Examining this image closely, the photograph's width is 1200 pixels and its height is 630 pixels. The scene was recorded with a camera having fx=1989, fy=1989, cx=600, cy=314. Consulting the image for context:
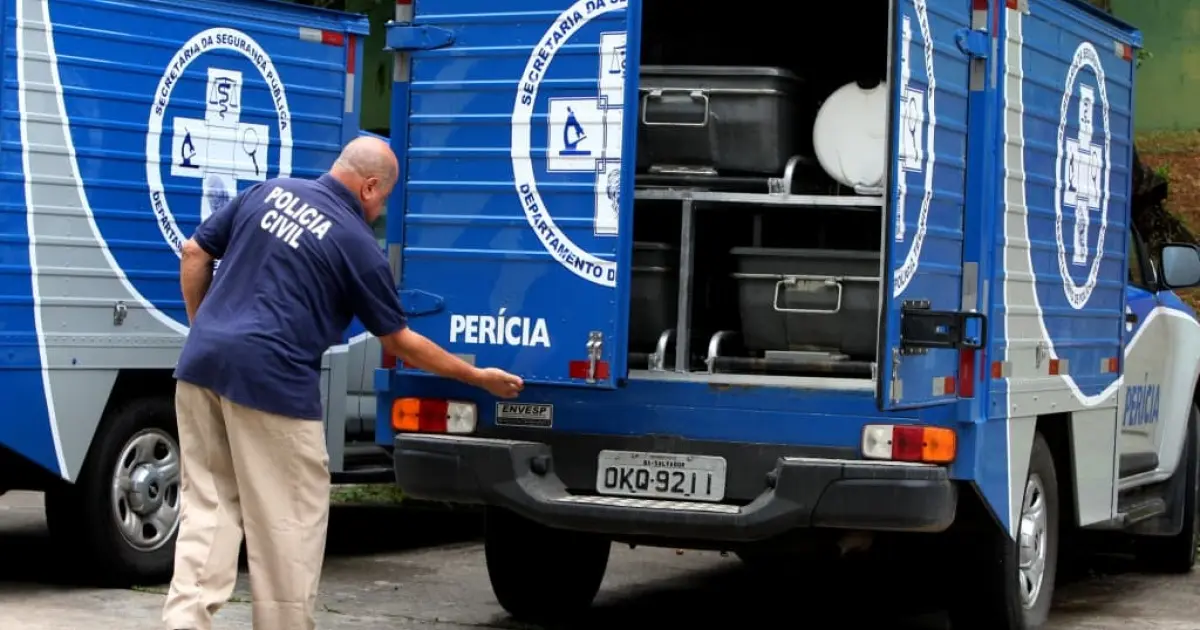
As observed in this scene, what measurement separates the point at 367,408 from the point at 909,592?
115 inches

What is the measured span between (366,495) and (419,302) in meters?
5.81

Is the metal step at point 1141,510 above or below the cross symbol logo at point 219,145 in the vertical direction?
below

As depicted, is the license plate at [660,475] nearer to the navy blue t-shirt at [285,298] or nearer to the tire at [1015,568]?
the tire at [1015,568]

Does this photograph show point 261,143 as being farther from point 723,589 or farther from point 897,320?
point 897,320

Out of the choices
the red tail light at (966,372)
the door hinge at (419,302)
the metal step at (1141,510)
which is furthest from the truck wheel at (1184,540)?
the door hinge at (419,302)

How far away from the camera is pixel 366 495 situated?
13305 mm

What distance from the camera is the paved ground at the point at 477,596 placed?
8375mm

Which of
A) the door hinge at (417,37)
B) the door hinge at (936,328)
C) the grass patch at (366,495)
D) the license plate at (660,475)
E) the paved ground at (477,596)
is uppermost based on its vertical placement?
the door hinge at (417,37)

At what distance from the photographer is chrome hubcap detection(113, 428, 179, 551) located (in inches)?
353

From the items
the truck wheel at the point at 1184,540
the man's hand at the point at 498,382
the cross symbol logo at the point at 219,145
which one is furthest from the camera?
the truck wheel at the point at 1184,540

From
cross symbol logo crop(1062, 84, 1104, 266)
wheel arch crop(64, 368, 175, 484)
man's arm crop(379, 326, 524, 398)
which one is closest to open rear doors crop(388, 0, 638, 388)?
man's arm crop(379, 326, 524, 398)

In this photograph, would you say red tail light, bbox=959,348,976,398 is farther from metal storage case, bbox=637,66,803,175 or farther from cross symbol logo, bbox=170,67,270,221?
cross symbol logo, bbox=170,67,270,221

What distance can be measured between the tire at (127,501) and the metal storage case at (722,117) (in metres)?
2.77

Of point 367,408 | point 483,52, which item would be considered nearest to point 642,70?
point 483,52
